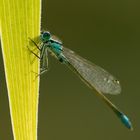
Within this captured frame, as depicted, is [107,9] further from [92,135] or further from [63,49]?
[63,49]

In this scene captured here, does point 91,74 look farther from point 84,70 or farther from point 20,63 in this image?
point 20,63

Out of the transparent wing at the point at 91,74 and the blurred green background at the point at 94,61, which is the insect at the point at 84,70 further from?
the blurred green background at the point at 94,61

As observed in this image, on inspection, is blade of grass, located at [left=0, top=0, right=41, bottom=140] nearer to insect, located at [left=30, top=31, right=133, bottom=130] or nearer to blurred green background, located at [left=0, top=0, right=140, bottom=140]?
insect, located at [left=30, top=31, right=133, bottom=130]

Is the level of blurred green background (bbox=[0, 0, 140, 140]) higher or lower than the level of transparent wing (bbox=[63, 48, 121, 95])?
lower

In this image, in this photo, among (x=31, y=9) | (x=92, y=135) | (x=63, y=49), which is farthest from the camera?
(x=92, y=135)

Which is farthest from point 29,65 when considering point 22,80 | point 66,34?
point 66,34

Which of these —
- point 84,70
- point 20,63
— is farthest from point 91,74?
point 20,63

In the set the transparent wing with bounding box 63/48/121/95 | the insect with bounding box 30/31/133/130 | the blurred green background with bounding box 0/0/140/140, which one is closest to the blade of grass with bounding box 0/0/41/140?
the insect with bounding box 30/31/133/130
